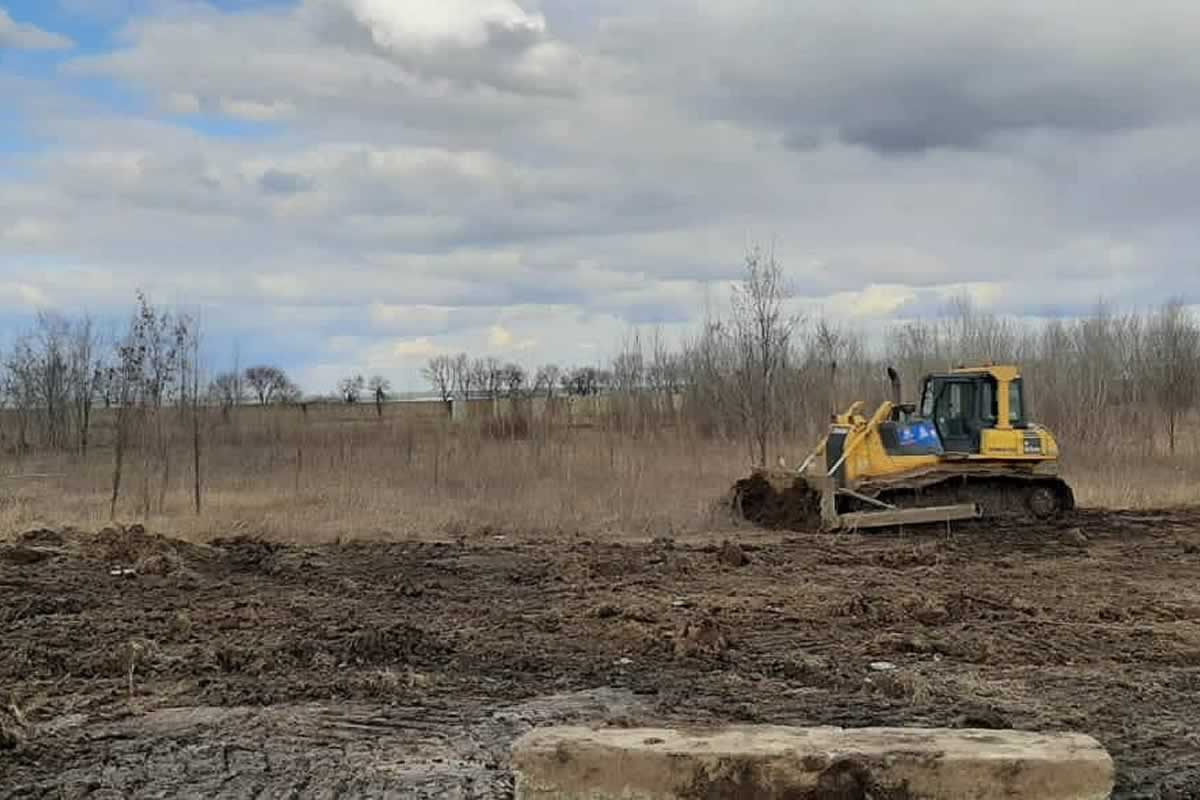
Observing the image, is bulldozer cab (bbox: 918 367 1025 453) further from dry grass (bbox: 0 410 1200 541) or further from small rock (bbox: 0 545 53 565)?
small rock (bbox: 0 545 53 565)

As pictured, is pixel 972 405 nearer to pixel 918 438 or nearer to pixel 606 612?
→ pixel 918 438

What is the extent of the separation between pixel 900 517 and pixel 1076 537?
2.23 m

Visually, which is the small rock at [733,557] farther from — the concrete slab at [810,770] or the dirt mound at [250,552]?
the concrete slab at [810,770]

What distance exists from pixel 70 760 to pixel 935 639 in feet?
20.0

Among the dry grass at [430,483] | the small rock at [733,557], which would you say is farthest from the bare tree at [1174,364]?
the small rock at [733,557]

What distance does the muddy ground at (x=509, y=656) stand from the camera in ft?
22.0

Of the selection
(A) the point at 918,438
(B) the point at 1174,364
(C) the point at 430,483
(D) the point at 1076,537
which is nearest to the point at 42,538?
(C) the point at 430,483

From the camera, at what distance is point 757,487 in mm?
18125

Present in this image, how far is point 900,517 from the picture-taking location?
16750 millimetres

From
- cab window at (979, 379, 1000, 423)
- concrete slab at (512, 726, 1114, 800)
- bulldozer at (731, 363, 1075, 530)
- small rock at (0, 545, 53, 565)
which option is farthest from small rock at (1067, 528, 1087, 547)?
small rock at (0, 545, 53, 565)

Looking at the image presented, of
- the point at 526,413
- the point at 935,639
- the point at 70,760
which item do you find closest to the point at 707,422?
the point at 526,413

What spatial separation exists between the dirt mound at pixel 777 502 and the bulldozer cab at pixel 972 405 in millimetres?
2191

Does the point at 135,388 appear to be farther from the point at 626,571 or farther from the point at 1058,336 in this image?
the point at 1058,336

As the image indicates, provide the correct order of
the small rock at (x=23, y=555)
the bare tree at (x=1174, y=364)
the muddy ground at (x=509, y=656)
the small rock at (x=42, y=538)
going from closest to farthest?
the muddy ground at (x=509, y=656) → the small rock at (x=23, y=555) → the small rock at (x=42, y=538) → the bare tree at (x=1174, y=364)
